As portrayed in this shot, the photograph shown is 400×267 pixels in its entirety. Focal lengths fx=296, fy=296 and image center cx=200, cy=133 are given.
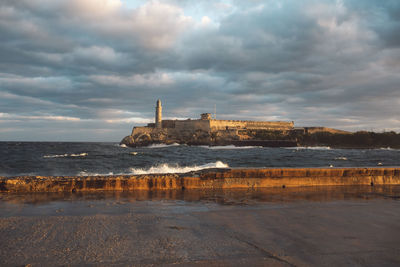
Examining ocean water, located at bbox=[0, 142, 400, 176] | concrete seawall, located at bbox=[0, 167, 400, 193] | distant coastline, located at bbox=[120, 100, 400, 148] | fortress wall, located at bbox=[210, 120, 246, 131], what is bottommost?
ocean water, located at bbox=[0, 142, 400, 176]

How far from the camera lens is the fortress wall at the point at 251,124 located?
98.2 metres

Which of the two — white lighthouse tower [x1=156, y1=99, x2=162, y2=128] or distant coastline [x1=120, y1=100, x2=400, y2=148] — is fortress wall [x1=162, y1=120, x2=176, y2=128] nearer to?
distant coastline [x1=120, y1=100, x2=400, y2=148]

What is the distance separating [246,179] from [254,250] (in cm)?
475

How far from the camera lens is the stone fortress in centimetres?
9119

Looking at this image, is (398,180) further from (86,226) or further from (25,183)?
(25,183)

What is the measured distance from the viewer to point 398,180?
8883mm

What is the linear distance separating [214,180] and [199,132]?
87433 mm

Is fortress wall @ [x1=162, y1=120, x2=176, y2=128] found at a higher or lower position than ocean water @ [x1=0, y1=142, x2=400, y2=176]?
higher

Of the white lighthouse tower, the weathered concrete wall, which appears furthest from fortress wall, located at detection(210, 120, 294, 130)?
the weathered concrete wall

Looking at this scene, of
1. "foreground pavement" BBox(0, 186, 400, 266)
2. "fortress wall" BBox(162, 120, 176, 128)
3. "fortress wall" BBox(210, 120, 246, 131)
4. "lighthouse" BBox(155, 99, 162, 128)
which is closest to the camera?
"foreground pavement" BBox(0, 186, 400, 266)

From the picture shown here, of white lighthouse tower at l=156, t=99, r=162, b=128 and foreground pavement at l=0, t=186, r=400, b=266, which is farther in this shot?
white lighthouse tower at l=156, t=99, r=162, b=128

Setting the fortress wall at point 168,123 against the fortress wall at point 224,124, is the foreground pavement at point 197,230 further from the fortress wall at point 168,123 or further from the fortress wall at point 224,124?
the fortress wall at point 168,123

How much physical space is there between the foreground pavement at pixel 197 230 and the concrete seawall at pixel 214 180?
53cm

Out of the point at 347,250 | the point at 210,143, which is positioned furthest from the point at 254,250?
the point at 210,143
